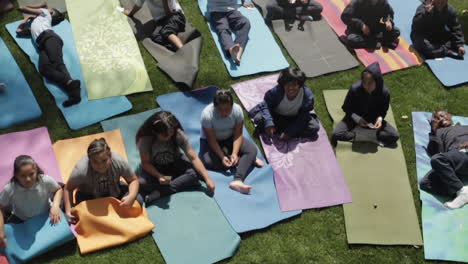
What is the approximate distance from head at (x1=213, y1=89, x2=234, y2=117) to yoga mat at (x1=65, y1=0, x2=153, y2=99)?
1.45 metres

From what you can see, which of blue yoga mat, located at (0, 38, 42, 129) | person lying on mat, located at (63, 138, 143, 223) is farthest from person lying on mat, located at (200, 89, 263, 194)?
blue yoga mat, located at (0, 38, 42, 129)

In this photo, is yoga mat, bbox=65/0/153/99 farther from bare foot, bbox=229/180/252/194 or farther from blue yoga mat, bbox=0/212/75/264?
blue yoga mat, bbox=0/212/75/264

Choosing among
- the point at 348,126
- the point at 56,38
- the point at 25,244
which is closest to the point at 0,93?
the point at 56,38

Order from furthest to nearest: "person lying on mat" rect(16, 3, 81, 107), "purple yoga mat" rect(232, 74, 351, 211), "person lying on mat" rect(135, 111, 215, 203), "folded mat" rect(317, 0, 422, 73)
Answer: "folded mat" rect(317, 0, 422, 73) < "person lying on mat" rect(16, 3, 81, 107) < "purple yoga mat" rect(232, 74, 351, 211) < "person lying on mat" rect(135, 111, 215, 203)

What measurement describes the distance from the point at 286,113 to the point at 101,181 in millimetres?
2242

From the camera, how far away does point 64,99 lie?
5.91m

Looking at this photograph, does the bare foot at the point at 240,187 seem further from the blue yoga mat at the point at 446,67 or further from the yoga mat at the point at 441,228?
the blue yoga mat at the point at 446,67

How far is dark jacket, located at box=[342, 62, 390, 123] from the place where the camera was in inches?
225

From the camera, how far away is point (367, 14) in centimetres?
719

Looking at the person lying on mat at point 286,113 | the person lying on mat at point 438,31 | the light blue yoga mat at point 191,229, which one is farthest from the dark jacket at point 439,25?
the light blue yoga mat at point 191,229

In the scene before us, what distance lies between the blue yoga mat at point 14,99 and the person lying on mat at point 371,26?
4306 mm

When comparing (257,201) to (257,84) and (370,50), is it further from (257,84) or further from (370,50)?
(370,50)

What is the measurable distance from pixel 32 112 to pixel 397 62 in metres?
4.84

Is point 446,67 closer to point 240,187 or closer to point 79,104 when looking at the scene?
point 240,187
